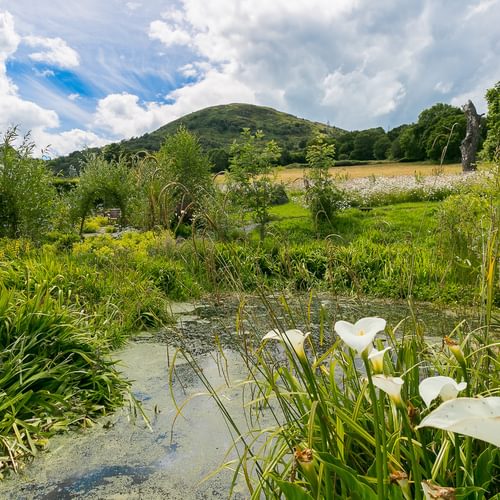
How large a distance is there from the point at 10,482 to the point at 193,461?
2.69ft

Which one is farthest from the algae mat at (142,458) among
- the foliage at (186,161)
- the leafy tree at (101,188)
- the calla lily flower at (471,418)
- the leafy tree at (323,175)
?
the foliage at (186,161)

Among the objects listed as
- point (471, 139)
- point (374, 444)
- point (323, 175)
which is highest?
point (471, 139)

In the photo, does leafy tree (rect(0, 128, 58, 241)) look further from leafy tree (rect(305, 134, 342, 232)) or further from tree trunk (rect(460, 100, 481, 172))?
tree trunk (rect(460, 100, 481, 172))

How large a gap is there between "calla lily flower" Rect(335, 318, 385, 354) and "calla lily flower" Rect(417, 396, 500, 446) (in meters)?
0.21

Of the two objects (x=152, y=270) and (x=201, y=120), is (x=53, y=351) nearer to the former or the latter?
(x=152, y=270)

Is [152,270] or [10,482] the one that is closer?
[10,482]

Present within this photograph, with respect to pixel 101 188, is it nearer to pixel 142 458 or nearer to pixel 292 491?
pixel 142 458

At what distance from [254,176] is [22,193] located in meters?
4.43

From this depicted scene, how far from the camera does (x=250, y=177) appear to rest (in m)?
9.77

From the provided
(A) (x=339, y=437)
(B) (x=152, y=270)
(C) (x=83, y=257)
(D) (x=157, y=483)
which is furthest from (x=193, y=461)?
(C) (x=83, y=257)

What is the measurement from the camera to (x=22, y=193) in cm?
715

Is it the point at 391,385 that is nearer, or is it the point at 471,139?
the point at 391,385

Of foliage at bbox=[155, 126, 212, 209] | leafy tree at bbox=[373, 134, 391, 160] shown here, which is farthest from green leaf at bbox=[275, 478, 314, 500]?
leafy tree at bbox=[373, 134, 391, 160]

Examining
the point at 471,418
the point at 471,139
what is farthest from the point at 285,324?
the point at 471,139
